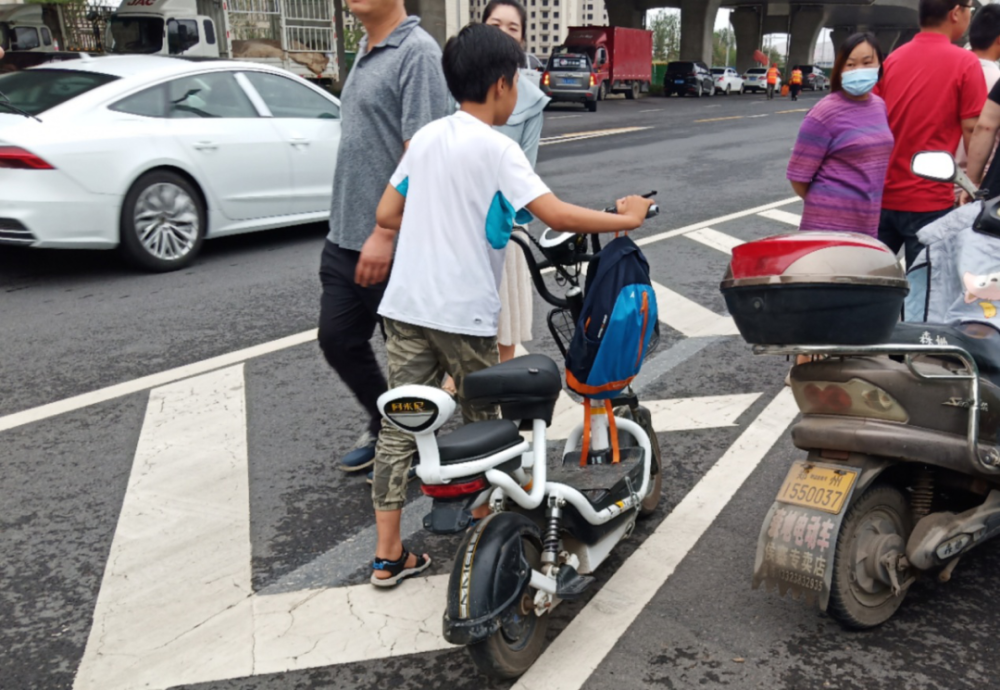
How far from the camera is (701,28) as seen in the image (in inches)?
2314

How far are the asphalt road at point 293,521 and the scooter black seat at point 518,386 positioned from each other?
0.74 metres

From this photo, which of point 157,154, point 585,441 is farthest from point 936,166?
point 157,154

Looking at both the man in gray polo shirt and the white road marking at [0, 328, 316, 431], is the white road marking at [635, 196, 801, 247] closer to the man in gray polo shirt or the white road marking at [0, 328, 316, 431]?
the white road marking at [0, 328, 316, 431]

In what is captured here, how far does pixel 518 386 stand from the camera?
A: 8.21 feet

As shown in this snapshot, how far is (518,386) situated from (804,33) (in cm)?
7983

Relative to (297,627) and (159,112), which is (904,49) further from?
(159,112)

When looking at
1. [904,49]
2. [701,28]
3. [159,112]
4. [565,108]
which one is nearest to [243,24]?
[565,108]

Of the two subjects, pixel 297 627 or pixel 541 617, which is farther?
pixel 297 627

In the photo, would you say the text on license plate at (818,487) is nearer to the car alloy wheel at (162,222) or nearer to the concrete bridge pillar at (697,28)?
the car alloy wheel at (162,222)

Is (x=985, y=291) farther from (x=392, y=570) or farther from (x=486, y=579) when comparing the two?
(x=392, y=570)

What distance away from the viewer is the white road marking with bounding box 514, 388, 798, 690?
2.64m

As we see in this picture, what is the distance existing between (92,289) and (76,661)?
454cm

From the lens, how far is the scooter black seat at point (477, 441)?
2.39 meters

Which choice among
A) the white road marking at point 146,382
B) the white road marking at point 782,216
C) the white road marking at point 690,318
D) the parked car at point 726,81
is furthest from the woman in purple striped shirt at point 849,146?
the parked car at point 726,81
